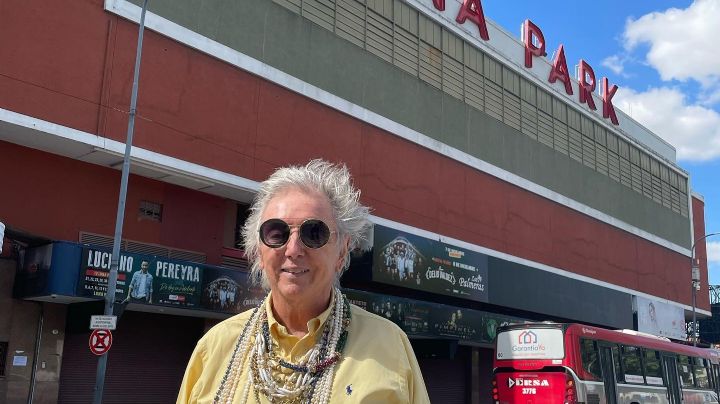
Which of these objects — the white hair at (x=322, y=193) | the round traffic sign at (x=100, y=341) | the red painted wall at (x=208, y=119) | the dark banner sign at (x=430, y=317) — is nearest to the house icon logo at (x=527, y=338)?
the dark banner sign at (x=430, y=317)

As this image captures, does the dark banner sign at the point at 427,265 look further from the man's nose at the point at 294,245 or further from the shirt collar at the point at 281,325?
the man's nose at the point at 294,245

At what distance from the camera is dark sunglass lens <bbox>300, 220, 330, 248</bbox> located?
9.40 ft

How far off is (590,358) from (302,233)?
15730mm

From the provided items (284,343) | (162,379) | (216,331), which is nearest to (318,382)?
(284,343)

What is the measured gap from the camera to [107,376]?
18.3m

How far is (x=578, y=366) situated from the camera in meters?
16.5

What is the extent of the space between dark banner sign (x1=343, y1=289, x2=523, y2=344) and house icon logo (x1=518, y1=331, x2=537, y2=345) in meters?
5.61

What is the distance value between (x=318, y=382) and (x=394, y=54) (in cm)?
2525

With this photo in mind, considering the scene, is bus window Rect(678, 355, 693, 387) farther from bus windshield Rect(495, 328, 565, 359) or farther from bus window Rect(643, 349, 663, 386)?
bus windshield Rect(495, 328, 565, 359)

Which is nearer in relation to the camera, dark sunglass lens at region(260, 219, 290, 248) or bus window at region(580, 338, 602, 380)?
dark sunglass lens at region(260, 219, 290, 248)

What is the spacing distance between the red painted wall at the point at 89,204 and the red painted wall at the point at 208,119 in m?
0.10

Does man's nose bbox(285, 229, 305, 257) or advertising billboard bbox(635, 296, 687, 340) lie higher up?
advertising billboard bbox(635, 296, 687, 340)

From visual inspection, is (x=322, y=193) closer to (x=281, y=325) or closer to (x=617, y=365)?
(x=281, y=325)

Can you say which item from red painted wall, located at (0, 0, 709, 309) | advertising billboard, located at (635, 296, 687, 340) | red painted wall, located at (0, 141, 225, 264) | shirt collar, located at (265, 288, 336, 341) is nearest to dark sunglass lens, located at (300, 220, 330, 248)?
shirt collar, located at (265, 288, 336, 341)
